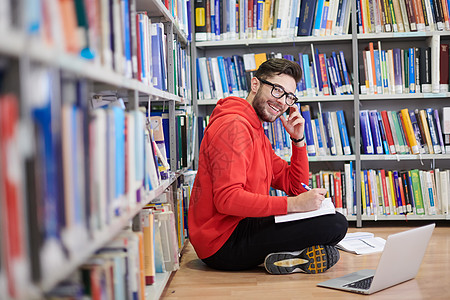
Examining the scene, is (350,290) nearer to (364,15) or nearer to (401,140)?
(401,140)

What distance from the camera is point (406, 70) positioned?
3.29 metres

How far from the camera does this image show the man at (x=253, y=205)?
2.07 metres

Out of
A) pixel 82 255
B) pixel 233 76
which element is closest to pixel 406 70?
pixel 233 76

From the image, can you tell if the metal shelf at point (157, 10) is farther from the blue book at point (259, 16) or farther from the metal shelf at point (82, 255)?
the metal shelf at point (82, 255)

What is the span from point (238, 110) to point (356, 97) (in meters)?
1.37

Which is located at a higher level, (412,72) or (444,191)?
(412,72)

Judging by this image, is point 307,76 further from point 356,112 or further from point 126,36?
point 126,36

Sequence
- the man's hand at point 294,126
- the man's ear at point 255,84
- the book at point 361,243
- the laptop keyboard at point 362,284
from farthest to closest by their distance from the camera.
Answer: the book at point 361,243, the man's hand at point 294,126, the man's ear at point 255,84, the laptop keyboard at point 362,284

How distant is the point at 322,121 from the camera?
3350 mm

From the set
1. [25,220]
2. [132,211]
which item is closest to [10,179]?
[25,220]

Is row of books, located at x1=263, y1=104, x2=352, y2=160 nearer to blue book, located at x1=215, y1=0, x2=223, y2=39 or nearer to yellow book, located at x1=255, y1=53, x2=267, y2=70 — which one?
yellow book, located at x1=255, y1=53, x2=267, y2=70

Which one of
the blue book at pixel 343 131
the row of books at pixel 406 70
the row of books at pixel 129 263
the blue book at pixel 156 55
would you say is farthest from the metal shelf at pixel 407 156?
the blue book at pixel 156 55

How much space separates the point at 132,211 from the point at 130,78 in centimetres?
40

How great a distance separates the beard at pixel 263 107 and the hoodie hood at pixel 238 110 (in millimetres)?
31
